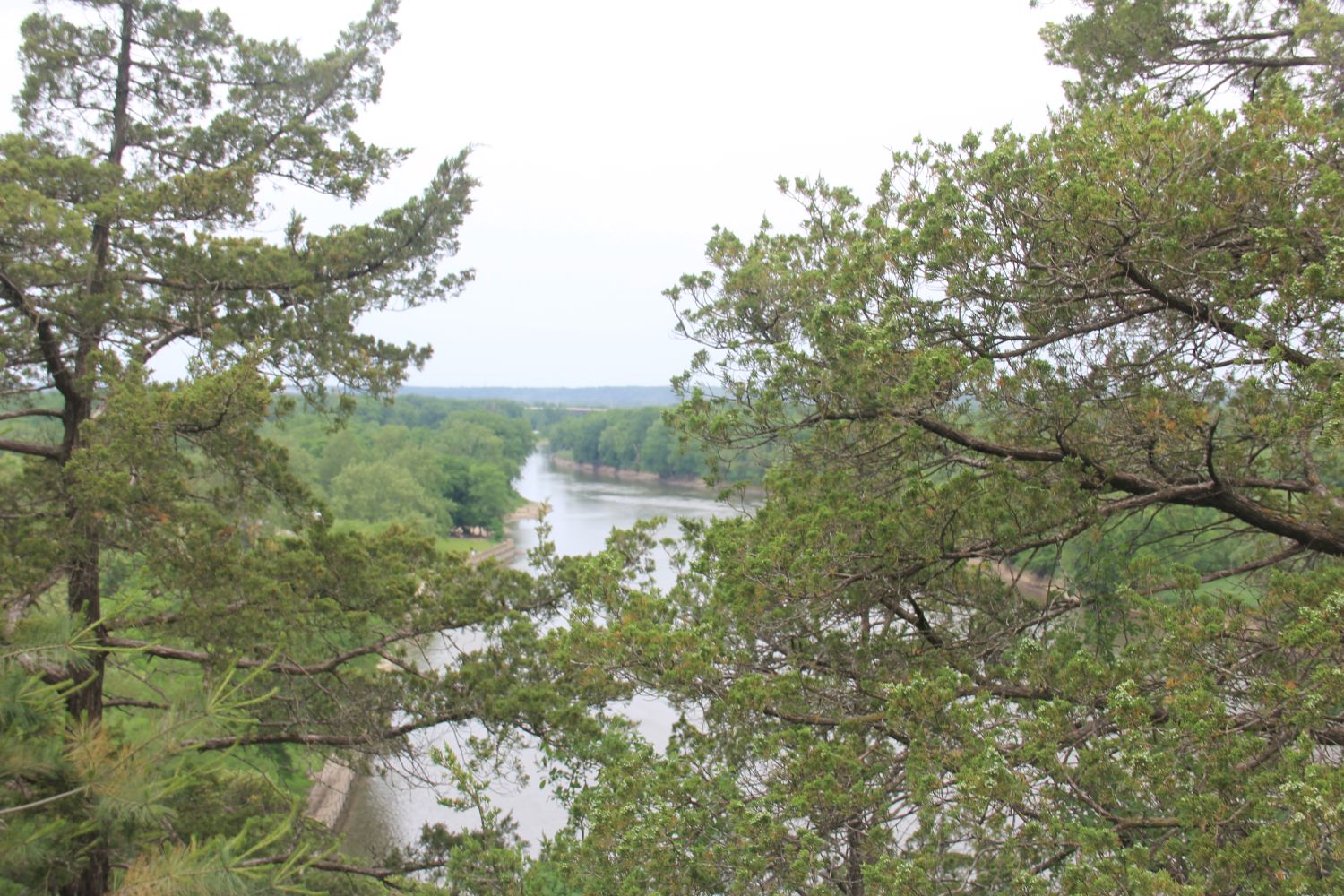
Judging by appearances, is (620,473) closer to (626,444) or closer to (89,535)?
(626,444)

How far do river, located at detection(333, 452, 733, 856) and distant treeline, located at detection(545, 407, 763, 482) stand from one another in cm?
179

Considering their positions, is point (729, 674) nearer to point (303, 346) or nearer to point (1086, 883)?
point (1086, 883)

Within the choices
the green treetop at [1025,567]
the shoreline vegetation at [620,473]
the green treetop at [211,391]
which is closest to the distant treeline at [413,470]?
the shoreline vegetation at [620,473]

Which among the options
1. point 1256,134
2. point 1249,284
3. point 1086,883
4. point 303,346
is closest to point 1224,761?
point 1086,883

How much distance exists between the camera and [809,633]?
153 inches

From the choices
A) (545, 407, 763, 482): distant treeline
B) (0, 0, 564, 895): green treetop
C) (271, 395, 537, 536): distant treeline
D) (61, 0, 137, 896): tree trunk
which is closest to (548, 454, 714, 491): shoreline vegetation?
(545, 407, 763, 482): distant treeline

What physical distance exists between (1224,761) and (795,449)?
2100 mm

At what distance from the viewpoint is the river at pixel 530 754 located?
25.7 ft

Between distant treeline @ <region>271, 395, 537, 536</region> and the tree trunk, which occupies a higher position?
the tree trunk

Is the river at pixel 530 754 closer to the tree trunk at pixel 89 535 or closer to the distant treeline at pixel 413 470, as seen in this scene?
the tree trunk at pixel 89 535

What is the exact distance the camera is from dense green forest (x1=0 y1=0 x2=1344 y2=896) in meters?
2.79

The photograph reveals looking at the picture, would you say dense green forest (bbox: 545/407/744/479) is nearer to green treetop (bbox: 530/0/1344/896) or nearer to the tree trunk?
the tree trunk

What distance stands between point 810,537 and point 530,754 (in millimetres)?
10274

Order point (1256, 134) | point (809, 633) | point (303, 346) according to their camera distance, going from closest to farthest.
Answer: point (1256, 134) < point (809, 633) < point (303, 346)
